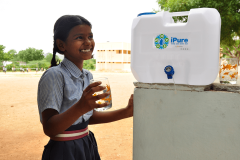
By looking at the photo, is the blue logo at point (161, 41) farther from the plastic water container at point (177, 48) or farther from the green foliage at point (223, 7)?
the green foliage at point (223, 7)

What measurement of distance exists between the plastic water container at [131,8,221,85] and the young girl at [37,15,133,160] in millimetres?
407

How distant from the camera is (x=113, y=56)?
3675cm

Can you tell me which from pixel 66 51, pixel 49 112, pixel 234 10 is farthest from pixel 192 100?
pixel 234 10

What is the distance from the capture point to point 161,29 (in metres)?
1.03

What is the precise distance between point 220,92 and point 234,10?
28.4 feet

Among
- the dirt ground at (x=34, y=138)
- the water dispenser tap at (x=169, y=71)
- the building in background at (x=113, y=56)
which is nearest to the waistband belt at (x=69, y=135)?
the water dispenser tap at (x=169, y=71)

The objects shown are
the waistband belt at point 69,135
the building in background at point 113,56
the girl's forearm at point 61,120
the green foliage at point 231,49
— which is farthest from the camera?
the building in background at point 113,56

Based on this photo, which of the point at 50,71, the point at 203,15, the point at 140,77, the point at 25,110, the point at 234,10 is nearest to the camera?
the point at 203,15

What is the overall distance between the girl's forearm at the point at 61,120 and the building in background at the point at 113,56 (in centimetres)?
3482

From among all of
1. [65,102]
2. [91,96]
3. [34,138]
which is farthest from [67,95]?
[34,138]

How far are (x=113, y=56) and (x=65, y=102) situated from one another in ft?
117

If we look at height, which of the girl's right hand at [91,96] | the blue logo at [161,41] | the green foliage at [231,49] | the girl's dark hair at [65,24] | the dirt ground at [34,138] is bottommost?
the dirt ground at [34,138]

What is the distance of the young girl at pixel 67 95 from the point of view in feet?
3.95

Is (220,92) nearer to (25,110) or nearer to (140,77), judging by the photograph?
(140,77)
